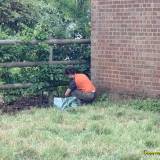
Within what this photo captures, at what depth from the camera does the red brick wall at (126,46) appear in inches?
410

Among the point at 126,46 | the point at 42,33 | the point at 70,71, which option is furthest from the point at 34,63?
the point at 126,46

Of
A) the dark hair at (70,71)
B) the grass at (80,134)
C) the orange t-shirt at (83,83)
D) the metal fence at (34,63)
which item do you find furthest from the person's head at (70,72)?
the grass at (80,134)

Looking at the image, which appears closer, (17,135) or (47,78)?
(17,135)

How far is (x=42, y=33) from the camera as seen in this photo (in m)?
11.6

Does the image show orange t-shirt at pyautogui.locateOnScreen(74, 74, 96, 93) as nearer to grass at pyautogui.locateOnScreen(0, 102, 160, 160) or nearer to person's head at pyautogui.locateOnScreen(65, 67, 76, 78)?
person's head at pyautogui.locateOnScreen(65, 67, 76, 78)

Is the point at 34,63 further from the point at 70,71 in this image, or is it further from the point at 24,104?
the point at 24,104

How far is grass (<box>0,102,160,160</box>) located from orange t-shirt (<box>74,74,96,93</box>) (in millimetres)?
970

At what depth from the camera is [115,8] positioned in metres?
11.2

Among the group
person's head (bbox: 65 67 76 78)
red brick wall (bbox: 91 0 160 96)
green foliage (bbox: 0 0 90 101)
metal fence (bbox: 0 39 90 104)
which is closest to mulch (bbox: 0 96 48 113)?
green foliage (bbox: 0 0 90 101)

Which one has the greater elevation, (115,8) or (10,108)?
(115,8)

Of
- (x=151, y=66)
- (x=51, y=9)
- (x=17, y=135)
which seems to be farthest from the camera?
(x=51, y=9)

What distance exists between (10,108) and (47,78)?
127 cm

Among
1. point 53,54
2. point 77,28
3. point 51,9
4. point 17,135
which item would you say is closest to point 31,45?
point 53,54

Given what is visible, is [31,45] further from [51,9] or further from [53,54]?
[51,9]
